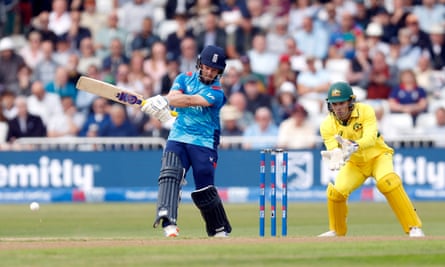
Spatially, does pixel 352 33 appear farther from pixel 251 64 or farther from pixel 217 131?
pixel 217 131

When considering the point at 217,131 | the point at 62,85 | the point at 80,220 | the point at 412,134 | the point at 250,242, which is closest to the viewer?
the point at 250,242

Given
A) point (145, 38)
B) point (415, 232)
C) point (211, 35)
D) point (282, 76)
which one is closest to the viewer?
point (415, 232)

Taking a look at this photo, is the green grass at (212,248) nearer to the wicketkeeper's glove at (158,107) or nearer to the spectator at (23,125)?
the wicketkeeper's glove at (158,107)

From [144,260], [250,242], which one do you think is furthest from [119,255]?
[250,242]

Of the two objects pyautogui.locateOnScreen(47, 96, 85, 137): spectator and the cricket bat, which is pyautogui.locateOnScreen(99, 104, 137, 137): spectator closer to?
pyautogui.locateOnScreen(47, 96, 85, 137): spectator

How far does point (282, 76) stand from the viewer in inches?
830

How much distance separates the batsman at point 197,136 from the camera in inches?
449

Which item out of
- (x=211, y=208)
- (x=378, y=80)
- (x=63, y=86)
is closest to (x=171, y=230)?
(x=211, y=208)

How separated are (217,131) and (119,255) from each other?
2.57 meters

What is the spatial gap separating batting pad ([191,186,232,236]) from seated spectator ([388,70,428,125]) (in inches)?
360

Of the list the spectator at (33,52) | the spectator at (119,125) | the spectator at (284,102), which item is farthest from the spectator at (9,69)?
the spectator at (284,102)

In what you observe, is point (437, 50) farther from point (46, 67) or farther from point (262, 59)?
point (46, 67)

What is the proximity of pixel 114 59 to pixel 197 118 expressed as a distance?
407 inches

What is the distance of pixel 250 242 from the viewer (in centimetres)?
1046
